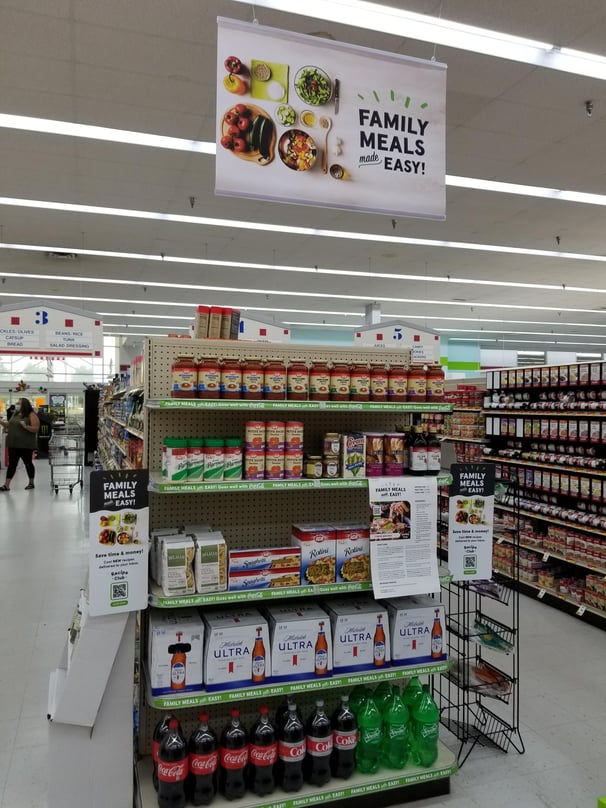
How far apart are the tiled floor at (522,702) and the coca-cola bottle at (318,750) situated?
18.1 inches

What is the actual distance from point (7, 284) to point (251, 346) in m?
12.1

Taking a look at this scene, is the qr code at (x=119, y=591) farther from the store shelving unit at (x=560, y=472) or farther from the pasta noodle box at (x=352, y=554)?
the store shelving unit at (x=560, y=472)

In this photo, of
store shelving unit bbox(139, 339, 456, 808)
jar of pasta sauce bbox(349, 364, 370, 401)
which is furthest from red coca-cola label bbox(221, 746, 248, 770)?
jar of pasta sauce bbox(349, 364, 370, 401)

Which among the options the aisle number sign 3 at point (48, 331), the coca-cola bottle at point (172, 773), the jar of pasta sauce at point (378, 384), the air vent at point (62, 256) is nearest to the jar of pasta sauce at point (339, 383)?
the jar of pasta sauce at point (378, 384)

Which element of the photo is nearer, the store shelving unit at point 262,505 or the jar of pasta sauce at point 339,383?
the store shelving unit at point 262,505

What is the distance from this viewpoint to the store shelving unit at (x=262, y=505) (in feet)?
8.40

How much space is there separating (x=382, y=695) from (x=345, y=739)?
0.30 m

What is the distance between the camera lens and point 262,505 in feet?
10.1

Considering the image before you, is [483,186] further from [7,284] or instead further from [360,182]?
[7,284]

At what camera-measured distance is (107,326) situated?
63.6 feet

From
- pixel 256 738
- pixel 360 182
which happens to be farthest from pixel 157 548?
pixel 360 182

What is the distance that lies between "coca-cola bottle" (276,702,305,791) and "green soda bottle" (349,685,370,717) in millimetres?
317

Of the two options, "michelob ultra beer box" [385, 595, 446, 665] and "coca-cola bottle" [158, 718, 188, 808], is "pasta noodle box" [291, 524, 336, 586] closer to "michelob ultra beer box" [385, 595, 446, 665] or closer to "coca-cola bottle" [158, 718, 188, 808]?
"michelob ultra beer box" [385, 595, 446, 665]

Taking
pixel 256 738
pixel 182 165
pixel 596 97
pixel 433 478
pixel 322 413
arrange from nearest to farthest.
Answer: pixel 256 738 < pixel 433 478 < pixel 322 413 < pixel 596 97 < pixel 182 165
